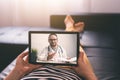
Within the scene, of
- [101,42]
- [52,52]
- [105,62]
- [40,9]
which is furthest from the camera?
[40,9]

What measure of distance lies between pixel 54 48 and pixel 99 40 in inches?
→ 36.5

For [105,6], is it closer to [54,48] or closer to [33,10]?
[33,10]

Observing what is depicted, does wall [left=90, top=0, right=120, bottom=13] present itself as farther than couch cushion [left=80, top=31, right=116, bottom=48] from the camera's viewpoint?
Yes

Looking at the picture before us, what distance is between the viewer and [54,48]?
938mm

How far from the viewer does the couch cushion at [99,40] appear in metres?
1.65

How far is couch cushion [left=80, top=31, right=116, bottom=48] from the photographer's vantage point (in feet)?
5.43

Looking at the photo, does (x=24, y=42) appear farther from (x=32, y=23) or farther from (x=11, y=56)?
(x=32, y=23)

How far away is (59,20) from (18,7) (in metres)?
0.69

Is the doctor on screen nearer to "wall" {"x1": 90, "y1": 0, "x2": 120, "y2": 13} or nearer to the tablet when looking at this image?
the tablet

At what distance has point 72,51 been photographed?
94 centimetres

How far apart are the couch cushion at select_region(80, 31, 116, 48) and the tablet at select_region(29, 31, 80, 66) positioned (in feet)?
2.31

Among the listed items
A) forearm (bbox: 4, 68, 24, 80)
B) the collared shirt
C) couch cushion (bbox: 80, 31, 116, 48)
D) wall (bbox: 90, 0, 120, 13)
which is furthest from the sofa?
wall (bbox: 90, 0, 120, 13)

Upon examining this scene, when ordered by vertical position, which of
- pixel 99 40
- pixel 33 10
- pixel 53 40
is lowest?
pixel 99 40

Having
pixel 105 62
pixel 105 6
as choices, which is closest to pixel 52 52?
pixel 105 62
